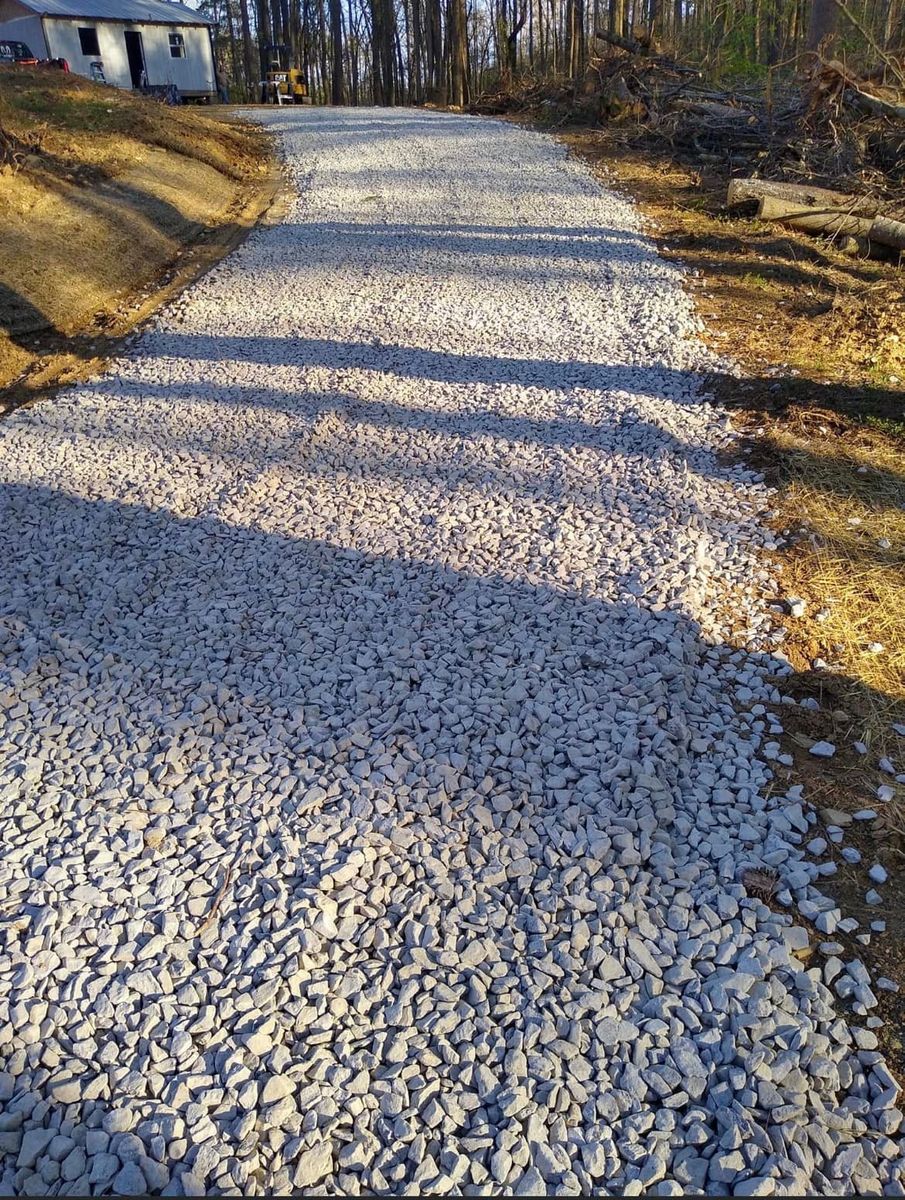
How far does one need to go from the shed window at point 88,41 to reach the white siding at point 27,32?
4.47 ft

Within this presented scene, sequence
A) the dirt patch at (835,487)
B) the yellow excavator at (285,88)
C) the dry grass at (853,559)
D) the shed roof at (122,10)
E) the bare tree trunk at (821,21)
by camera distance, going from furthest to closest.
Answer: the yellow excavator at (285,88), the shed roof at (122,10), the bare tree trunk at (821,21), the dry grass at (853,559), the dirt patch at (835,487)

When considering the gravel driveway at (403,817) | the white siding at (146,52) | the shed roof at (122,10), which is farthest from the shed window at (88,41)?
the gravel driveway at (403,817)

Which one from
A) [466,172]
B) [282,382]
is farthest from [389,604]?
[466,172]

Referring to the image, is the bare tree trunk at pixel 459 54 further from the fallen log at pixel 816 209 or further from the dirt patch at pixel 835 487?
the dirt patch at pixel 835 487

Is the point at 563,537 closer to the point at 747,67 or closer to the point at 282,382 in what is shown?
the point at 282,382

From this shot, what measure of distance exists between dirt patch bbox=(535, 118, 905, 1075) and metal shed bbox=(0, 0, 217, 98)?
83.1 feet

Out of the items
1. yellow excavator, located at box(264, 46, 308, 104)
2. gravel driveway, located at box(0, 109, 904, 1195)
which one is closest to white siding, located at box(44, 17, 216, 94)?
yellow excavator, located at box(264, 46, 308, 104)

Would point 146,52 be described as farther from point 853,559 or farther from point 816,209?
point 853,559

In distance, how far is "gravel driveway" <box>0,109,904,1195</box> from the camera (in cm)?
Answer: 241

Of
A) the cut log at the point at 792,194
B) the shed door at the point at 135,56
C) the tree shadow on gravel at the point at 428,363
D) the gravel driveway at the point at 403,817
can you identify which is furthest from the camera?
the shed door at the point at 135,56

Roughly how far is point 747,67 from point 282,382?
18.1 metres

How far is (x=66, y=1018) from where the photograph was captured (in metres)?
2.65

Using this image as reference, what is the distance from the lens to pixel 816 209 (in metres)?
10.4

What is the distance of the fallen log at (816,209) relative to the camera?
9.70 meters
